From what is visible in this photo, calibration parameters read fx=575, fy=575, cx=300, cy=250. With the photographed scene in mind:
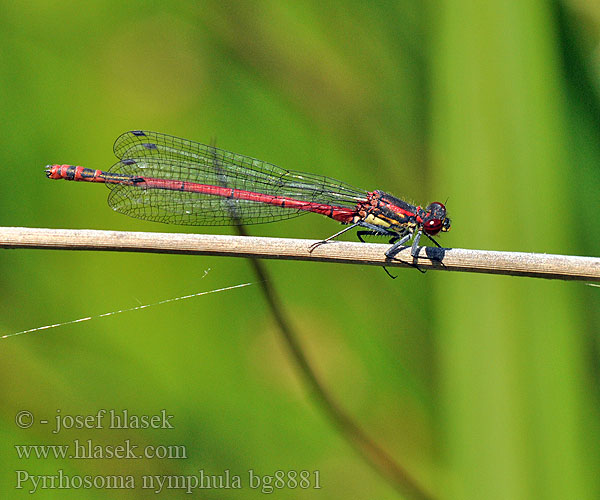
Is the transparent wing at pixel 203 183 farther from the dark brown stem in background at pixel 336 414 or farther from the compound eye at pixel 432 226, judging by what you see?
the dark brown stem in background at pixel 336 414

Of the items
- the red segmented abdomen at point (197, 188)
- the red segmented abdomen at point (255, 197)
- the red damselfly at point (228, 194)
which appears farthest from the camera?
the red segmented abdomen at point (255, 197)

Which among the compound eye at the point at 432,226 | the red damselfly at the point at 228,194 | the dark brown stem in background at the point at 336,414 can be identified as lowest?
the dark brown stem in background at the point at 336,414

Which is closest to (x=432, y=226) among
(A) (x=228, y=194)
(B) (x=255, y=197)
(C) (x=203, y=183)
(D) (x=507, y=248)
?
(D) (x=507, y=248)

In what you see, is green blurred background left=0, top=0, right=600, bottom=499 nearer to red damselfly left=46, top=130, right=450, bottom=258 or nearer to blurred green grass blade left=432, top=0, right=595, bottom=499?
blurred green grass blade left=432, top=0, right=595, bottom=499

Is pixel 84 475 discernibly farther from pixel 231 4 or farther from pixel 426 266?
pixel 231 4

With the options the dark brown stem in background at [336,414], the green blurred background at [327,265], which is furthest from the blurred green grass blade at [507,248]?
the dark brown stem in background at [336,414]

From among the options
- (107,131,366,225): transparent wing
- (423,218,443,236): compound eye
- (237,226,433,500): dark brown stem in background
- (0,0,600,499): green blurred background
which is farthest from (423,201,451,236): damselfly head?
(237,226,433,500): dark brown stem in background

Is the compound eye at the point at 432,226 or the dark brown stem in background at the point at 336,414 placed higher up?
the compound eye at the point at 432,226
